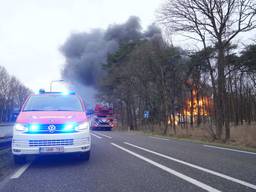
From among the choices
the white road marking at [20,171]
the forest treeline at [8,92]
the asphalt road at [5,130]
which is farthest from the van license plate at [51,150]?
the forest treeline at [8,92]

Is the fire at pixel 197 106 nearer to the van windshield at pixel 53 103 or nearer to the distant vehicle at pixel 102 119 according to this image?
the distant vehicle at pixel 102 119

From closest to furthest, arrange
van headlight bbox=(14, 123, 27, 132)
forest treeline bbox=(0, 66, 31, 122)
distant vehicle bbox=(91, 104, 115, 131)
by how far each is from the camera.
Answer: van headlight bbox=(14, 123, 27, 132), distant vehicle bbox=(91, 104, 115, 131), forest treeline bbox=(0, 66, 31, 122)

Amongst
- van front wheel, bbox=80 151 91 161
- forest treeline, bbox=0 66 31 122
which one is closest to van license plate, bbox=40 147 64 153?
van front wheel, bbox=80 151 91 161

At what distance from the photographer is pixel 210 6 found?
23594 mm

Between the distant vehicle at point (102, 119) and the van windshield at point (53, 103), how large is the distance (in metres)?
43.1

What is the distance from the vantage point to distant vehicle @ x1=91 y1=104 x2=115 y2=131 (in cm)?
5566

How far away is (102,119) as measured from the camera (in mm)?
56062

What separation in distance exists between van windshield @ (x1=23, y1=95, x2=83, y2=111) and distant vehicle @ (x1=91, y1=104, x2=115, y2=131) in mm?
43107

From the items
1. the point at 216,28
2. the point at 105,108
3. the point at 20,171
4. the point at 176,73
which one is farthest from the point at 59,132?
the point at 105,108

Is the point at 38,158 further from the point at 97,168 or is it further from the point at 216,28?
the point at 216,28

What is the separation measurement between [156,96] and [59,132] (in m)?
35.5

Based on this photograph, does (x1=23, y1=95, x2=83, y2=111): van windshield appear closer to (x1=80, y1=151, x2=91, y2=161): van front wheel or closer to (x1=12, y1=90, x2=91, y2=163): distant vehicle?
(x1=12, y1=90, x2=91, y2=163): distant vehicle

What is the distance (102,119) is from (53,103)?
44.5 meters

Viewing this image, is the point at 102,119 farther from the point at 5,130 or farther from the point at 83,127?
the point at 83,127
